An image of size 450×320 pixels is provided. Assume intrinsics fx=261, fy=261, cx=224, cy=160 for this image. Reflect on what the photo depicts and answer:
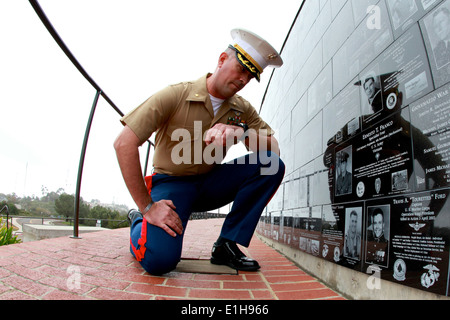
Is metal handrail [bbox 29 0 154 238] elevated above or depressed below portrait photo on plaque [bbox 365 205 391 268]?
above

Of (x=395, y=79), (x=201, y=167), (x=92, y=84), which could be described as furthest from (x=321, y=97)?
(x=92, y=84)

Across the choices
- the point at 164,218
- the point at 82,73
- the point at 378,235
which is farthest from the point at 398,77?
the point at 82,73

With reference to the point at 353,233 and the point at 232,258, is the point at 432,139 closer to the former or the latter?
the point at 353,233

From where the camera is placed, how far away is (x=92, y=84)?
229 centimetres

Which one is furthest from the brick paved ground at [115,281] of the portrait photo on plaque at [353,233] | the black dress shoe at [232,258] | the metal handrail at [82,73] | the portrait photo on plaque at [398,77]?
the portrait photo on plaque at [398,77]

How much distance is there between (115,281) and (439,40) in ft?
4.93

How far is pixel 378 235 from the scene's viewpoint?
39.8 inches

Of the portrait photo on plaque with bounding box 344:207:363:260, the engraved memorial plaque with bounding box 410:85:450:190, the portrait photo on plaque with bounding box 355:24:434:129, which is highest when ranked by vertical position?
the portrait photo on plaque with bounding box 355:24:434:129

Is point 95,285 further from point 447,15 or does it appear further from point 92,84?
point 92,84

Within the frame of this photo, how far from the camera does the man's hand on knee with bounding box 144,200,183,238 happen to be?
138cm

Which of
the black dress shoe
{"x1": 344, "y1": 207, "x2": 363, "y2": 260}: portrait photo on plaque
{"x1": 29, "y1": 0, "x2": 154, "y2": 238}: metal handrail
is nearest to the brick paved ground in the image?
the black dress shoe

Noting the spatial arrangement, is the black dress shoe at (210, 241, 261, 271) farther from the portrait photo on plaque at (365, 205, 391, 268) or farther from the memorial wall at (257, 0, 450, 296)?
the portrait photo on plaque at (365, 205, 391, 268)

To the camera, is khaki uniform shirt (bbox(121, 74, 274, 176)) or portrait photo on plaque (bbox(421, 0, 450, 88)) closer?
portrait photo on plaque (bbox(421, 0, 450, 88))
